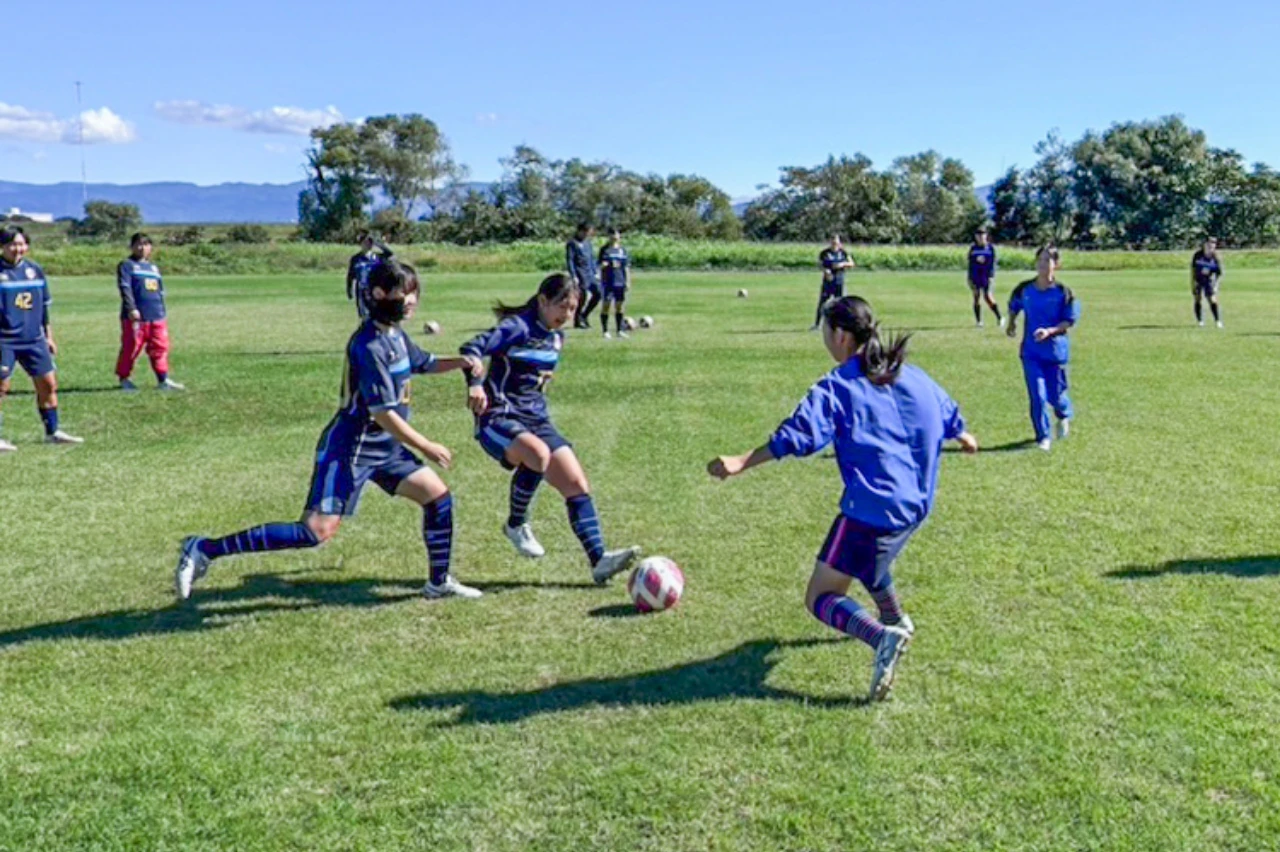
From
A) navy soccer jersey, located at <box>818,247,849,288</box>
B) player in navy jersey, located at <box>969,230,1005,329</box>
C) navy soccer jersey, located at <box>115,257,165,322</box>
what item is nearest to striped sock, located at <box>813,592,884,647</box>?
navy soccer jersey, located at <box>115,257,165,322</box>

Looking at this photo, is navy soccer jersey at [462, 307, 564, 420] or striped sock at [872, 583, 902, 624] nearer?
striped sock at [872, 583, 902, 624]

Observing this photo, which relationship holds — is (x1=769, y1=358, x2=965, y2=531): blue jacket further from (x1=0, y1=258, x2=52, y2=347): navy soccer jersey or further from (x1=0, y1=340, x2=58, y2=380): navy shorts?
(x1=0, y1=340, x2=58, y2=380): navy shorts

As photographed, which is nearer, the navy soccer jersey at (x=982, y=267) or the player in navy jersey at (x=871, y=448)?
the player in navy jersey at (x=871, y=448)

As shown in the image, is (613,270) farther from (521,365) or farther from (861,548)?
(861,548)

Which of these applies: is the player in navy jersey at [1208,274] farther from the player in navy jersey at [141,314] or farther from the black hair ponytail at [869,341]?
the black hair ponytail at [869,341]

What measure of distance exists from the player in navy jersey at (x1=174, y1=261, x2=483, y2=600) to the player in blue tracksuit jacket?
6910 mm

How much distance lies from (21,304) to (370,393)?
764cm

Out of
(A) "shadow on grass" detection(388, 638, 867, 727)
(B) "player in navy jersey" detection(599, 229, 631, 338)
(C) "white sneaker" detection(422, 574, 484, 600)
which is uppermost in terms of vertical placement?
(B) "player in navy jersey" detection(599, 229, 631, 338)

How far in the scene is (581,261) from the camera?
74.1ft

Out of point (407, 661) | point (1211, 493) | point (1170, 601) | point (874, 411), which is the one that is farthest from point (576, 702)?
point (1211, 493)

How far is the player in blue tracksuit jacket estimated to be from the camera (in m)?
11.4

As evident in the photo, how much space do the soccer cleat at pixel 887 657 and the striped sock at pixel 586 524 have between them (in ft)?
8.07

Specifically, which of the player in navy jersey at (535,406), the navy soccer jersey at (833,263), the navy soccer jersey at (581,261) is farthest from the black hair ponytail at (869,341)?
the navy soccer jersey at (833,263)

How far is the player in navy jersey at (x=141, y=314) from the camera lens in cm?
1588
